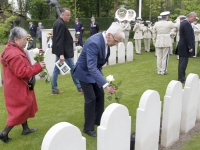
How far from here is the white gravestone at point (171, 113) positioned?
11.5ft

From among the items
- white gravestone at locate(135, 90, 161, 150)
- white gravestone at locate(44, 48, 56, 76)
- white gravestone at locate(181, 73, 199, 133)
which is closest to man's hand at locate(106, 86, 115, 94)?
white gravestone at locate(135, 90, 161, 150)

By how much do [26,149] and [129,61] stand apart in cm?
828

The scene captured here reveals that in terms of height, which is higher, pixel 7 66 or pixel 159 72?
pixel 7 66

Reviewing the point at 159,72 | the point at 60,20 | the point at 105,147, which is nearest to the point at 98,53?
the point at 105,147

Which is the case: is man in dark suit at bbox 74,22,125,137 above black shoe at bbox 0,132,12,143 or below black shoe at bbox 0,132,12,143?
above

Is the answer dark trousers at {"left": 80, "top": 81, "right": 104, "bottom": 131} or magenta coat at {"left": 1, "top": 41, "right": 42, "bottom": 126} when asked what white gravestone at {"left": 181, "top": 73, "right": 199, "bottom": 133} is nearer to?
dark trousers at {"left": 80, "top": 81, "right": 104, "bottom": 131}

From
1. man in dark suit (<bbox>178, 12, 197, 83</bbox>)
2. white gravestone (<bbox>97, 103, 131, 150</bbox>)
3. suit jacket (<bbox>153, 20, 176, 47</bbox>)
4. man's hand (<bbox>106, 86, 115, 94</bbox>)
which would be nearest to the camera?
white gravestone (<bbox>97, 103, 131, 150</bbox>)

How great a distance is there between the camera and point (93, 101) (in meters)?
3.81

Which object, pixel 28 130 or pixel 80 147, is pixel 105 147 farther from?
pixel 28 130

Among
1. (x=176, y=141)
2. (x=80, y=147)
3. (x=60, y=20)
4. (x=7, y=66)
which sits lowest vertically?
(x=176, y=141)

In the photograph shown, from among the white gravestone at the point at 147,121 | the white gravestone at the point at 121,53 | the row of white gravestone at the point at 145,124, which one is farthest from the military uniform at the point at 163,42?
the white gravestone at the point at 147,121

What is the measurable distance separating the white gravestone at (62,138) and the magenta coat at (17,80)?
59.6 inches

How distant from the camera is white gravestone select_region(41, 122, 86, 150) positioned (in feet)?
6.41

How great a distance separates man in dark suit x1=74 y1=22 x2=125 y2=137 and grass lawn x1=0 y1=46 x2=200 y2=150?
1.53 ft
